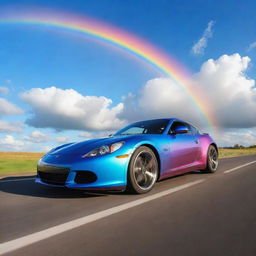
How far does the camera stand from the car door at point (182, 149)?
4324 millimetres

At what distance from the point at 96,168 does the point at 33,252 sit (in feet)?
5.26

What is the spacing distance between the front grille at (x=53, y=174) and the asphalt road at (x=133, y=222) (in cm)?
22

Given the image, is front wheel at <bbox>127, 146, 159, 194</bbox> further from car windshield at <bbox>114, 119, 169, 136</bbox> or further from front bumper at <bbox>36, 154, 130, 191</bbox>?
car windshield at <bbox>114, 119, 169, 136</bbox>

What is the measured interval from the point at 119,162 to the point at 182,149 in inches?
68.5

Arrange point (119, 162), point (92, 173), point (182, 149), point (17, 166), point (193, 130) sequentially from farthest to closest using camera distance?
point (17, 166)
point (193, 130)
point (182, 149)
point (119, 162)
point (92, 173)

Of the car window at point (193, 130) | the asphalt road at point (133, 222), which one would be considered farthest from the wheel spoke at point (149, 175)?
the car window at point (193, 130)

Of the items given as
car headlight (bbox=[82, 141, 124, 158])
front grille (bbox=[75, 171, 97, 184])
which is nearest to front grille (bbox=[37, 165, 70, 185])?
front grille (bbox=[75, 171, 97, 184])

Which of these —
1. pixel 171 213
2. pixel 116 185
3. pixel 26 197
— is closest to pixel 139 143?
pixel 116 185

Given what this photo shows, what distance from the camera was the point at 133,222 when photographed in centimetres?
220

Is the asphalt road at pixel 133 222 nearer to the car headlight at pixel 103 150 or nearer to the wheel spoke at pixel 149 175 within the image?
the wheel spoke at pixel 149 175

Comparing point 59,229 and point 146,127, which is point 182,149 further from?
point 59,229

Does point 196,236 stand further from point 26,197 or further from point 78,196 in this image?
point 26,197

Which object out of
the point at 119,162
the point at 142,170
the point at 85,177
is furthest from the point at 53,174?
the point at 142,170

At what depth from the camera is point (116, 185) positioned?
10.6ft
